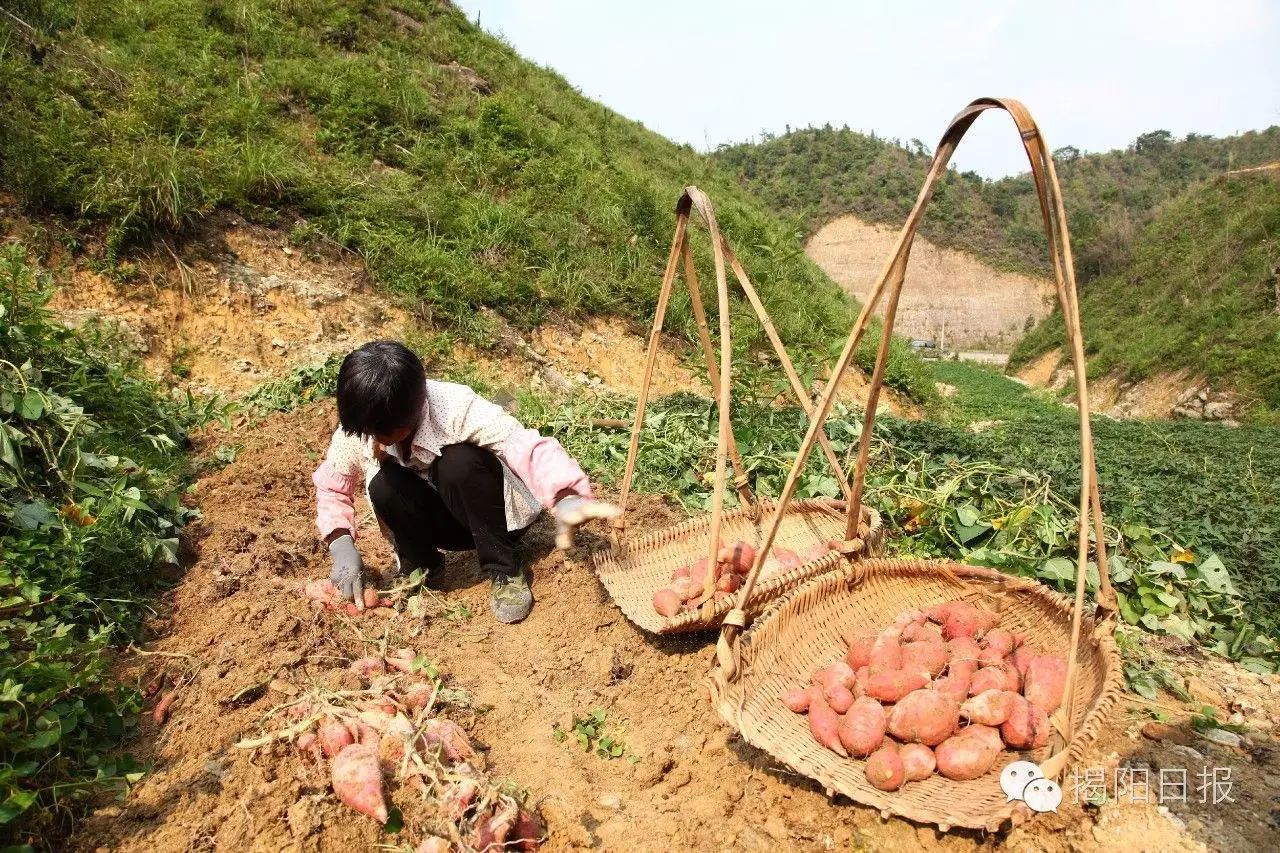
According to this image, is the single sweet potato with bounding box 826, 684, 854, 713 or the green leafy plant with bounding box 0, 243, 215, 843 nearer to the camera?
the green leafy plant with bounding box 0, 243, 215, 843

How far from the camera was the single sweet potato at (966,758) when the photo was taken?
168cm

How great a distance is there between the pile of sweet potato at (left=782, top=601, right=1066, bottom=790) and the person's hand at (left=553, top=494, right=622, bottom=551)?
0.79m

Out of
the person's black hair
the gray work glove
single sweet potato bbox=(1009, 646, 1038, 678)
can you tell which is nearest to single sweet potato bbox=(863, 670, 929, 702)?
single sweet potato bbox=(1009, 646, 1038, 678)

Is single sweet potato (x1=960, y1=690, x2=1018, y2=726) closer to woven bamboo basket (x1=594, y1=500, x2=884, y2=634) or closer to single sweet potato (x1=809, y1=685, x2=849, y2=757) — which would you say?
single sweet potato (x1=809, y1=685, x2=849, y2=757)

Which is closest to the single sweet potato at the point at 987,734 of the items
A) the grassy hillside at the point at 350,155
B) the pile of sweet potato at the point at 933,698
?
the pile of sweet potato at the point at 933,698

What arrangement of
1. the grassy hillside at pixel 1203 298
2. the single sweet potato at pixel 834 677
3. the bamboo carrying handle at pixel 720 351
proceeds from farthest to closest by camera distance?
the grassy hillside at pixel 1203 298 < the bamboo carrying handle at pixel 720 351 < the single sweet potato at pixel 834 677

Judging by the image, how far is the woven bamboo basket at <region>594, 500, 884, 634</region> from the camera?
227cm

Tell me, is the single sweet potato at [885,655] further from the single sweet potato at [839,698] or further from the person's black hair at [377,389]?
the person's black hair at [377,389]

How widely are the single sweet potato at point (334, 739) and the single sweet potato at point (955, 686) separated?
1541 mm

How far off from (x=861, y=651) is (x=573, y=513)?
3.25 ft

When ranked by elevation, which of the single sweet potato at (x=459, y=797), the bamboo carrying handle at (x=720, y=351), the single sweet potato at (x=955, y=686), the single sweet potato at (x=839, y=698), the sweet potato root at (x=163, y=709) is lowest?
the sweet potato root at (x=163, y=709)

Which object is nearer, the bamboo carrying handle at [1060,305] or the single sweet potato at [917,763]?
the bamboo carrying handle at [1060,305]

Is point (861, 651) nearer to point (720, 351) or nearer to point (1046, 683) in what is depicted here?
point (1046, 683)

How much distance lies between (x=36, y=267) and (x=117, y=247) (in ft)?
1.50
